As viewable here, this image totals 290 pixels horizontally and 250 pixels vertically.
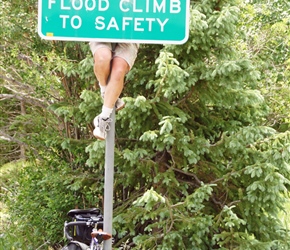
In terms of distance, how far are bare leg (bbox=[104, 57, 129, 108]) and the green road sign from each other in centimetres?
31

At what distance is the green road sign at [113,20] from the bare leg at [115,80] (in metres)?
0.31

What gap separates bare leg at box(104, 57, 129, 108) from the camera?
3098 mm

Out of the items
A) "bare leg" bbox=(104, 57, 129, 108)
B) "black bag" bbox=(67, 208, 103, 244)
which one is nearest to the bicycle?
"black bag" bbox=(67, 208, 103, 244)

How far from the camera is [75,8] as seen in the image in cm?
280

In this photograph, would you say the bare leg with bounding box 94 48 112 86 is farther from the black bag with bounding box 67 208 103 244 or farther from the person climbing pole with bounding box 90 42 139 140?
the black bag with bounding box 67 208 103 244

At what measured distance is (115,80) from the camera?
3121 mm

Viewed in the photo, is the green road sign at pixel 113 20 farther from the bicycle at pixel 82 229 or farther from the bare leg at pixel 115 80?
the bicycle at pixel 82 229

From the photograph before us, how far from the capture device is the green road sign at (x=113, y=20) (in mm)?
2787

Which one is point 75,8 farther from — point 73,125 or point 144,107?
point 73,125

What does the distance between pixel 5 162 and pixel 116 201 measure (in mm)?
4607

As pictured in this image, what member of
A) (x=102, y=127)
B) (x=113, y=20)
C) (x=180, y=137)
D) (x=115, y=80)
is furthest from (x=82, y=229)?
(x=180, y=137)

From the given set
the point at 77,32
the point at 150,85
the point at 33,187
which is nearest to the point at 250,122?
the point at 150,85

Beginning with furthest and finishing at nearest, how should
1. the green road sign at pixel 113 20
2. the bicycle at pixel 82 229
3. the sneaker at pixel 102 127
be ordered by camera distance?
the bicycle at pixel 82 229 → the sneaker at pixel 102 127 → the green road sign at pixel 113 20

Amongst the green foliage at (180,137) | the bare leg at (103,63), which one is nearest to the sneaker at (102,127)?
the bare leg at (103,63)
